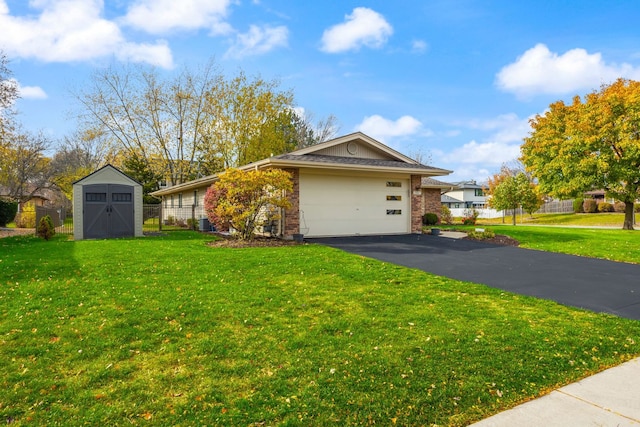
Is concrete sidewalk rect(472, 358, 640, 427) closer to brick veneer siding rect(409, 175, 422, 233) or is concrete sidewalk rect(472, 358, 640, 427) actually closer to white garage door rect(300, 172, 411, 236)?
white garage door rect(300, 172, 411, 236)

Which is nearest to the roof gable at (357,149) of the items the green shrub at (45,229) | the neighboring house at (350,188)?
the neighboring house at (350,188)

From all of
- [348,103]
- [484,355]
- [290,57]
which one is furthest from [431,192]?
[484,355]

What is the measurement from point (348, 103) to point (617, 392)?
73.8 feet

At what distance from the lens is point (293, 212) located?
13141 millimetres

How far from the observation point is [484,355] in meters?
3.68

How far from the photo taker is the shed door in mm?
14141

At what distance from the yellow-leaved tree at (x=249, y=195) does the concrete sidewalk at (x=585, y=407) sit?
9.73 m

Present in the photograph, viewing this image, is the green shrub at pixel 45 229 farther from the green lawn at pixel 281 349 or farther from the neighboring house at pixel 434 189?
the neighboring house at pixel 434 189

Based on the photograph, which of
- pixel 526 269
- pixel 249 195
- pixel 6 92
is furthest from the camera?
pixel 6 92

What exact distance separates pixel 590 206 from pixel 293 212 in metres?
37.9

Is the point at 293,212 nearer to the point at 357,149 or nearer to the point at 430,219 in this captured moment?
the point at 357,149

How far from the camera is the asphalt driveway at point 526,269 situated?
19.7 feet

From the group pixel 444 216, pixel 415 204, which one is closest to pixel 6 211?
pixel 415 204

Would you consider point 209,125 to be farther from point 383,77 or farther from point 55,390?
point 55,390
